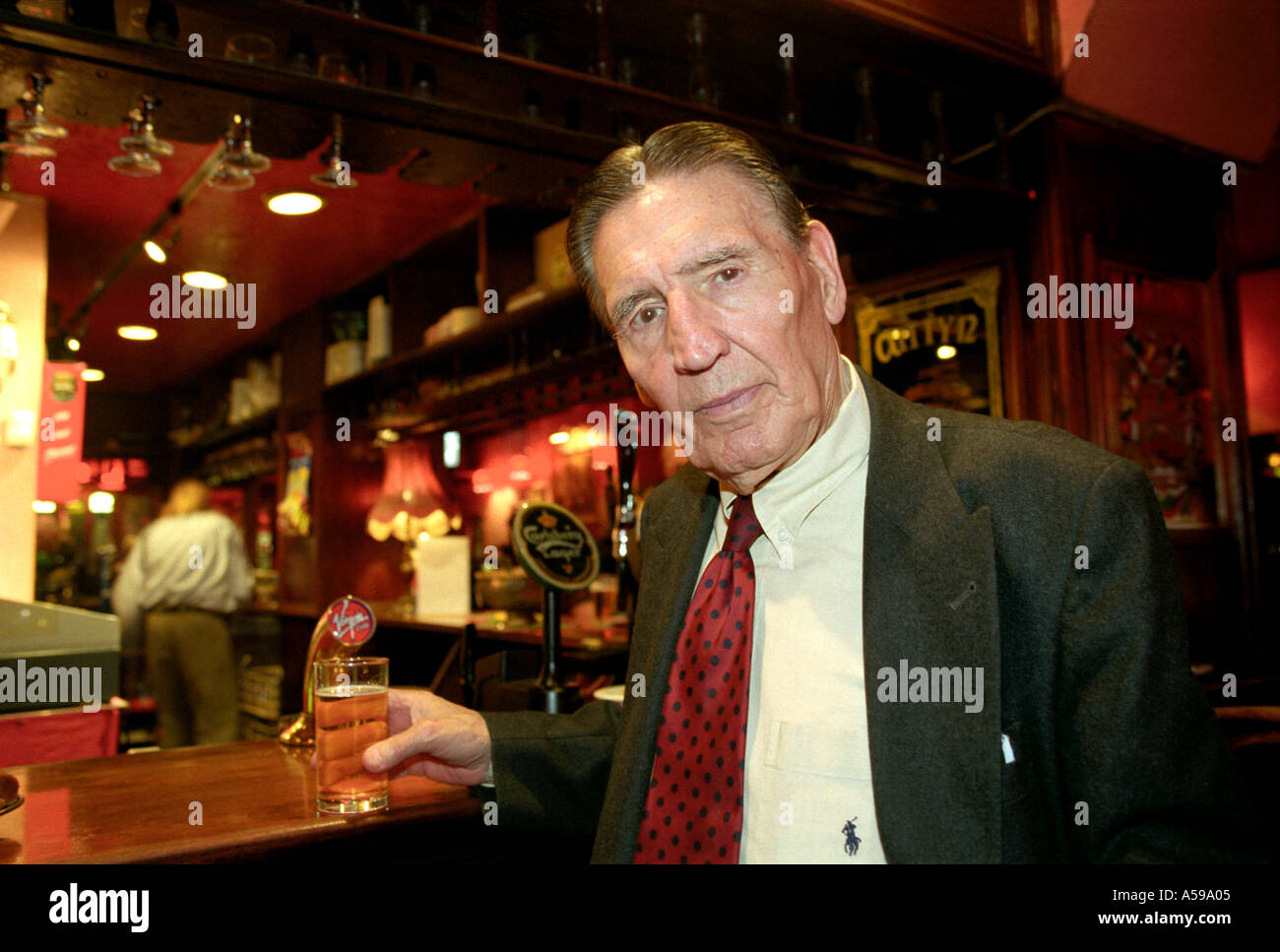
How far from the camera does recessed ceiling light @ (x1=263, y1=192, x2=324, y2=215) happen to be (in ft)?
14.5

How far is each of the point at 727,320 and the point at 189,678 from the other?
5.67m

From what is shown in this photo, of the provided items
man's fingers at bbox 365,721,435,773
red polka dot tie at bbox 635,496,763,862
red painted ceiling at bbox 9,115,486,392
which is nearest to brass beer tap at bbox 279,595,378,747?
man's fingers at bbox 365,721,435,773

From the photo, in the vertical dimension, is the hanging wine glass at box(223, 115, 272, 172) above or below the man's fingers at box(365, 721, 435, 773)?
above

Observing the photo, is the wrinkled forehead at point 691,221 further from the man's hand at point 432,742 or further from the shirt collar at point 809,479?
the man's hand at point 432,742

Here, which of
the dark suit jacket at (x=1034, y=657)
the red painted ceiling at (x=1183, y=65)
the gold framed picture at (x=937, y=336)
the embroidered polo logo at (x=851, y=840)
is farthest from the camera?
the gold framed picture at (x=937, y=336)

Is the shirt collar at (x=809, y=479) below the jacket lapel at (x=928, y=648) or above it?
above

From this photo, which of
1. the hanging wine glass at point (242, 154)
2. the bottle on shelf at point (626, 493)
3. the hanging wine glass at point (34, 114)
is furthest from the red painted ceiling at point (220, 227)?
the hanging wine glass at point (34, 114)

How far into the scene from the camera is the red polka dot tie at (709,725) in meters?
1.23

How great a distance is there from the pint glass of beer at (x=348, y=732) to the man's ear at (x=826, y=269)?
944mm

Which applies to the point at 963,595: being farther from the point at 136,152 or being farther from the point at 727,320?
the point at 136,152

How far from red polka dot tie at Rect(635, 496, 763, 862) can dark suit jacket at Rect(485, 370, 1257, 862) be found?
0.18 m

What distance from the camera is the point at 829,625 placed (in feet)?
Result: 4.10

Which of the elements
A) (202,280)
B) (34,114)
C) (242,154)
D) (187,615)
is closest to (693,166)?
(242,154)

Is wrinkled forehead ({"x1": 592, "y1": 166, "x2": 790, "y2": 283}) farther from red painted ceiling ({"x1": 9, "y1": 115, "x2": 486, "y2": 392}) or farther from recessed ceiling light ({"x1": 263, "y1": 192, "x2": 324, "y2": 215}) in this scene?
recessed ceiling light ({"x1": 263, "y1": 192, "x2": 324, "y2": 215})
